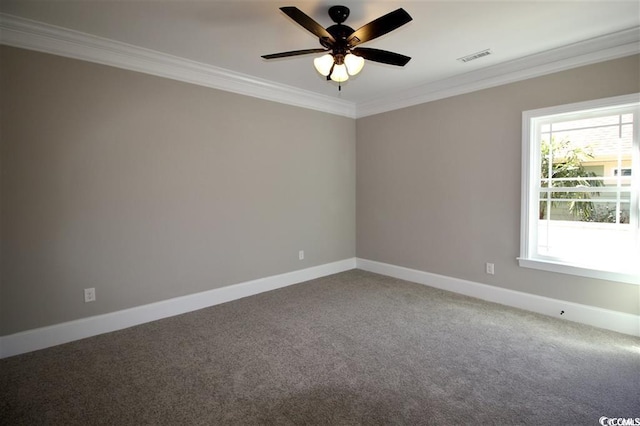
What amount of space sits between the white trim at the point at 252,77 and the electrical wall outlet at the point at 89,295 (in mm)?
2110

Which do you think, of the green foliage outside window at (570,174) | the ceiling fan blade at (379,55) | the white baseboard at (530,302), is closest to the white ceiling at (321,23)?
the ceiling fan blade at (379,55)

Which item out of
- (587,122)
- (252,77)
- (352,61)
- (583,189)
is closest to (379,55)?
(352,61)

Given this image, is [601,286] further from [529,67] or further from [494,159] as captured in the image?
[529,67]

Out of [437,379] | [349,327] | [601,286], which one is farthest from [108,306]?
[601,286]

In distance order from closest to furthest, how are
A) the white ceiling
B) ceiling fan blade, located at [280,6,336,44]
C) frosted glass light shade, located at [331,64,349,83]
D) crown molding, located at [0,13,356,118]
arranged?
ceiling fan blade, located at [280,6,336,44] → the white ceiling → frosted glass light shade, located at [331,64,349,83] → crown molding, located at [0,13,356,118]

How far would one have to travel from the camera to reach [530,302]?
136 inches

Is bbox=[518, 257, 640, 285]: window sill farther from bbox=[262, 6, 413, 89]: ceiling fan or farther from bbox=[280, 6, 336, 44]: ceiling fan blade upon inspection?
bbox=[280, 6, 336, 44]: ceiling fan blade

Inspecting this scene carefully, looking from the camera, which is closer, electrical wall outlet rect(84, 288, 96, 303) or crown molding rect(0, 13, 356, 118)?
crown molding rect(0, 13, 356, 118)

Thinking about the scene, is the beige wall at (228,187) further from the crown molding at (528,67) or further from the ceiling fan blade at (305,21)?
the ceiling fan blade at (305,21)

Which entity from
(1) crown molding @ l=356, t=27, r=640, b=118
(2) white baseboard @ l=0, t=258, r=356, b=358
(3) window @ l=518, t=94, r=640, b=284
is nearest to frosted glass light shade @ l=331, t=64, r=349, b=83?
(1) crown molding @ l=356, t=27, r=640, b=118

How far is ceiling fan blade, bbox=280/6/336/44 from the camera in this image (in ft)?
6.07

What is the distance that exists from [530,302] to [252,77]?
4.08 m

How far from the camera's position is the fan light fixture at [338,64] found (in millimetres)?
2381

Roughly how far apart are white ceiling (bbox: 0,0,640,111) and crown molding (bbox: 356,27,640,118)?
2.9 inches
